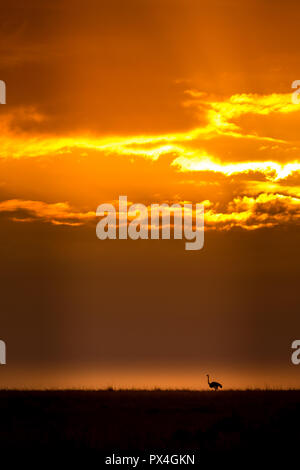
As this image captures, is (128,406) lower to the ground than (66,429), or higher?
higher

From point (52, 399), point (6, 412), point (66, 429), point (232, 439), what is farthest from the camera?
point (52, 399)

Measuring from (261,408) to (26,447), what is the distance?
37.1 feet

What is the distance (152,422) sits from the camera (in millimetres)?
28703

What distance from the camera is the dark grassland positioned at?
23734 millimetres

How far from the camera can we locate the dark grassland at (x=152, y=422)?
2373cm
